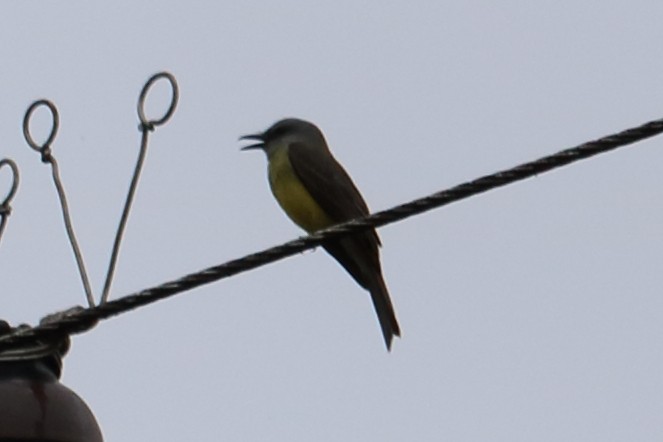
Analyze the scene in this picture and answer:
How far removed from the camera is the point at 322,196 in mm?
7777

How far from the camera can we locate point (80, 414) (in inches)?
153

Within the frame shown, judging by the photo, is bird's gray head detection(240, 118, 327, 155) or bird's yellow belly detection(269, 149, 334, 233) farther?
bird's gray head detection(240, 118, 327, 155)

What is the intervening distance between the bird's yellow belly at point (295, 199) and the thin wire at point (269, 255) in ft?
11.1

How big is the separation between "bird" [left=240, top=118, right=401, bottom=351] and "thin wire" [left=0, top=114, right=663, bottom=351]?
2702 mm

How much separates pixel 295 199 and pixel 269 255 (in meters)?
3.71

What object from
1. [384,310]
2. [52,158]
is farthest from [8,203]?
[384,310]

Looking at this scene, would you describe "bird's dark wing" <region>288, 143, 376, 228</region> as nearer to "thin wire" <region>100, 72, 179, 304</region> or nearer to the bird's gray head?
the bird's gray head

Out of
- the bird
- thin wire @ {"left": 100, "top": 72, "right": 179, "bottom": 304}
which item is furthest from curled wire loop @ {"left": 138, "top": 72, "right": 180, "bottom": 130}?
the bird

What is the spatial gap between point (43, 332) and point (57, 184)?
733mm

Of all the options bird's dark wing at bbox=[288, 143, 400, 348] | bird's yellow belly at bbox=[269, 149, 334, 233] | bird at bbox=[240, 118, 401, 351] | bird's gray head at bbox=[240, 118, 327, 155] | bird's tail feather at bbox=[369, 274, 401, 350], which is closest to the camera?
bird's tail feather at bbox=[369, 274, 401, 350]

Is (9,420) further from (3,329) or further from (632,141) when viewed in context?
(632,141)

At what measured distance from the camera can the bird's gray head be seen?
Result: 856 cm

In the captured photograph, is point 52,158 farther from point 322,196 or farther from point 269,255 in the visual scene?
point 322,196

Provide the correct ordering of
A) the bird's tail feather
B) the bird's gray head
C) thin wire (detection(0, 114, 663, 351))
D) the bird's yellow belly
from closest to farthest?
thin wire (detection(0, 114, 663, 351)) → the bird's tail feather → the bird's yellow belly → the bird's gray head
